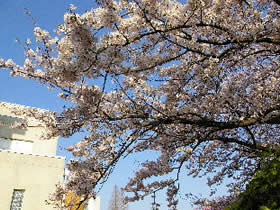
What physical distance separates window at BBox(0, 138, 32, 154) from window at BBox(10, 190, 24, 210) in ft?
14.4

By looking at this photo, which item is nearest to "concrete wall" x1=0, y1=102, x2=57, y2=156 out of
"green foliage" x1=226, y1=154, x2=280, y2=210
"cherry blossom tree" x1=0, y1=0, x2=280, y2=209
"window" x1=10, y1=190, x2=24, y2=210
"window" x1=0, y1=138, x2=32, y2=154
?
"window" x1=0, y1=138, x2=32, y2=154

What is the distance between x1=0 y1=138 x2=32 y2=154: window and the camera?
1794cm

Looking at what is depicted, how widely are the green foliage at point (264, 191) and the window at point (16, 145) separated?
57.9ft

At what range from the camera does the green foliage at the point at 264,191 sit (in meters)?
2.41

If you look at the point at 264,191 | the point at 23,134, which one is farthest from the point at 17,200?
the point at 264,191

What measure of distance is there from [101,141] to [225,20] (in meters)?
3.81

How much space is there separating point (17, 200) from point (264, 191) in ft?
46.3

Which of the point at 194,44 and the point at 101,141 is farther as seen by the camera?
the point at 101,141

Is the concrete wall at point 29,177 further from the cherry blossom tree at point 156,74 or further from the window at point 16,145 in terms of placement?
the cherry blossom tree at point 156,74

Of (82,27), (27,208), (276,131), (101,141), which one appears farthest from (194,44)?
(27,208)

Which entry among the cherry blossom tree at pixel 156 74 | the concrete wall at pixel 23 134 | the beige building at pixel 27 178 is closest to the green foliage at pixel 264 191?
the cherry blossom tree at pixel 156 74

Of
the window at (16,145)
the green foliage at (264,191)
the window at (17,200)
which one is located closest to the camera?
the green foliage at (264,191)

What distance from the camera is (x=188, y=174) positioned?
10.2 meters

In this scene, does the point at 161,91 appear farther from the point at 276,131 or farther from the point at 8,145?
the point at 8,145
